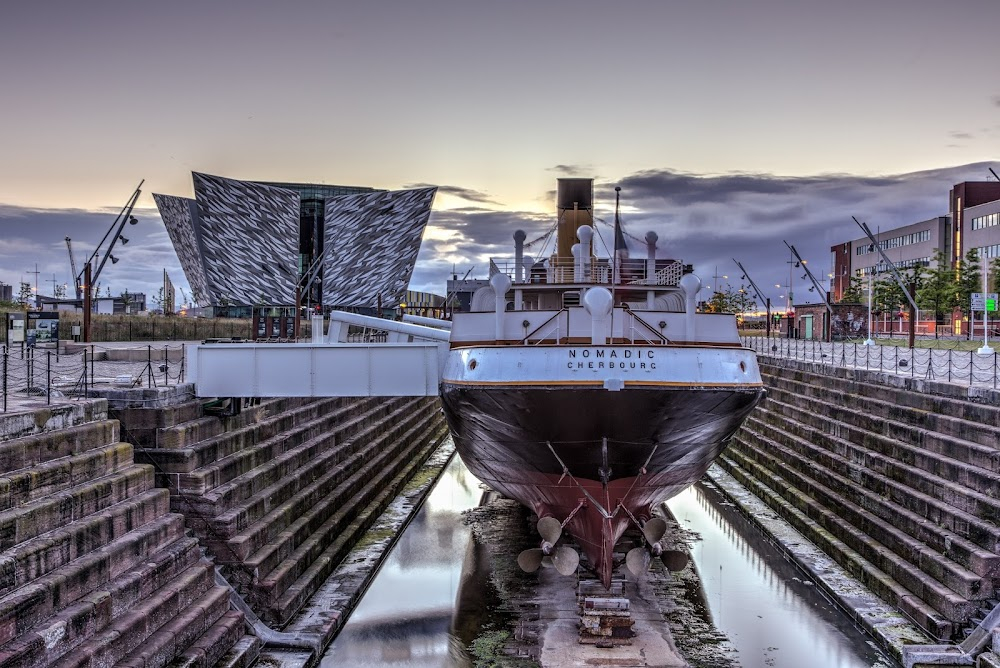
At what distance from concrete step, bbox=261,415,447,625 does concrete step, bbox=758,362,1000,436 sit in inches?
571

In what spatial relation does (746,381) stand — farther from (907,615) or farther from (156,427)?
(156,427)

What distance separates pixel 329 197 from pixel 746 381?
295ft

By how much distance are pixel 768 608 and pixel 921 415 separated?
616cm

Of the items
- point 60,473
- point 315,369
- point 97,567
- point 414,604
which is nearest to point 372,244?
point 315,369

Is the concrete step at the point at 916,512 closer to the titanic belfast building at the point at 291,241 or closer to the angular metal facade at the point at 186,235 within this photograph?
the titanic belfast building at the point at 291,241

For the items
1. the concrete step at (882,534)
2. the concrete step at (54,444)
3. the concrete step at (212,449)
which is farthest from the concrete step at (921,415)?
the concrete step at (54,444)

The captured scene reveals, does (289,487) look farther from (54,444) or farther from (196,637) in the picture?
(54,444)

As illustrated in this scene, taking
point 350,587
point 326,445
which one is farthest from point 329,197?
point 350,587

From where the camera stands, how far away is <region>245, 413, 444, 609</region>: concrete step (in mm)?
Result: 14343

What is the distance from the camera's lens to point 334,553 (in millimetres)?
18047

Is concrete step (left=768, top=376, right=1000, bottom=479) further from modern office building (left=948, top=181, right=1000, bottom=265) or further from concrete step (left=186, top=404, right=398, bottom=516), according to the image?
modern office building (left=948, top=181, right=1000, bottom=265)

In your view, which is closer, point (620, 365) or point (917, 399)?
point (620, 365)

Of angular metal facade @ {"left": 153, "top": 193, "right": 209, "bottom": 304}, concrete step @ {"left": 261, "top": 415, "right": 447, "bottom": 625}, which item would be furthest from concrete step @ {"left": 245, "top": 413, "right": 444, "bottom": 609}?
angular metal facade @ {"left": 153, "top": 193, "right": 209, "bottom": 304}

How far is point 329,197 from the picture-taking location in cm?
9875
